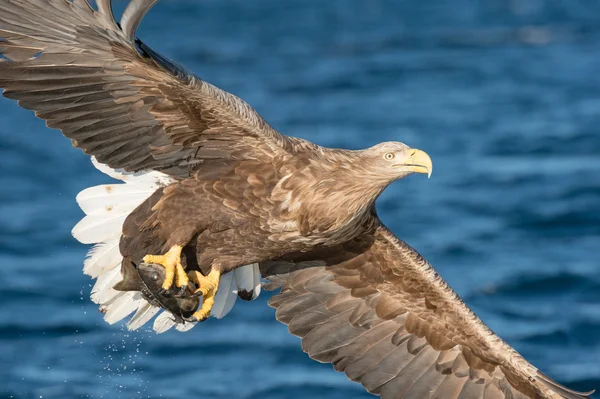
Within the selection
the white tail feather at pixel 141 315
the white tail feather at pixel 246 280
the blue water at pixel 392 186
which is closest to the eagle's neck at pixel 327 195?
the white tail feather at pixel 246 280

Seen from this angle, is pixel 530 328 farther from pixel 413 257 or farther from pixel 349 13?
pixel 349 13

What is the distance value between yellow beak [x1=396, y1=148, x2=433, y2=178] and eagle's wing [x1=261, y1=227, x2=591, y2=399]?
0.82 metres

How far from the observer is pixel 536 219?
14.5 meters

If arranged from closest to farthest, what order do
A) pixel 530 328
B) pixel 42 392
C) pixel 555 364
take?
1. pixel 42 392
2. pixel 555 364
3. pixel 530 328

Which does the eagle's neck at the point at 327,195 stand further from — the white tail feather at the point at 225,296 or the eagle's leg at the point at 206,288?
the white tail feather at the point at 225,296

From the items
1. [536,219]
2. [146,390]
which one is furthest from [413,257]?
[536,219]

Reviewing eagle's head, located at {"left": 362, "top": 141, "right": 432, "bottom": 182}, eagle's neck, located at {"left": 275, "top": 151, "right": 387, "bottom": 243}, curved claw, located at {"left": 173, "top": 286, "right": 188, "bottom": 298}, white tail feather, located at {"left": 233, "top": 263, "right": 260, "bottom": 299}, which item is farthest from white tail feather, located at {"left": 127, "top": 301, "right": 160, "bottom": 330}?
eagle's head, located at {"left": 362, "top": 141, "right": 432, "bottom": 182}

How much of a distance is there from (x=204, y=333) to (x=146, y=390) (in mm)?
1170

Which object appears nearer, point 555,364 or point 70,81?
point 70,81

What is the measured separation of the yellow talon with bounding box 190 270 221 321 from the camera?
279 inches

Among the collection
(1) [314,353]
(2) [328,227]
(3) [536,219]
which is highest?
(3) [536,219]

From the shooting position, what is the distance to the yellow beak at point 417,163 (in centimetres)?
681

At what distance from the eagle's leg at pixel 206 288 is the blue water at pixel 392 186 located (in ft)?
9.96

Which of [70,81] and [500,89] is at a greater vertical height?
[500,89]
